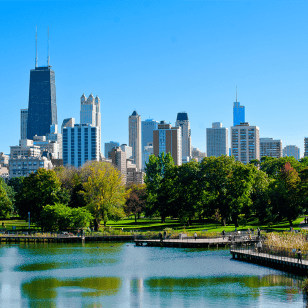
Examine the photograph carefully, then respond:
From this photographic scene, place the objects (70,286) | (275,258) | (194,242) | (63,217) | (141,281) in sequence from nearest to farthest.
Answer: (70,286)
(141,281)
(275,258)
(194,242)
(63,217)

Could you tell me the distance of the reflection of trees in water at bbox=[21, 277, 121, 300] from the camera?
3896 cm

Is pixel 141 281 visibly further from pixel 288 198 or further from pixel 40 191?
pixel 40 191

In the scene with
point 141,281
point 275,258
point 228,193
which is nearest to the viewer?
point 141,281

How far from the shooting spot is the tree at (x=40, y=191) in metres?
88.2

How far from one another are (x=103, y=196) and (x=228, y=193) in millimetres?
20704

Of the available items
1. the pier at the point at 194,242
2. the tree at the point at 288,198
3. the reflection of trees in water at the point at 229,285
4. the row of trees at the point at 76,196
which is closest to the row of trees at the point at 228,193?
the tree at the point at 288,198

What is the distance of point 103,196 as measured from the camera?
88.4 m

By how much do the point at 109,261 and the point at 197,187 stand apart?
115 ft

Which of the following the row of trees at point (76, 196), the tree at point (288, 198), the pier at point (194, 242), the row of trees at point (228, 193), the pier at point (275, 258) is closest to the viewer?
the pier at point (275, 258)

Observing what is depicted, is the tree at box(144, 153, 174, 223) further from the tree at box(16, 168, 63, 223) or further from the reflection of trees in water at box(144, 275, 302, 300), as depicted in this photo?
the reflection of trees in water at box(144, 275, 302, 300)

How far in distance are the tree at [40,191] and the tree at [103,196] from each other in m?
4.97

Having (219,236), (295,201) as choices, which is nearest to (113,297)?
(219,236)

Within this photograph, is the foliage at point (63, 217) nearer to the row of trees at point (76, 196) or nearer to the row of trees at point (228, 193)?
the row of trees at point (76, 196)

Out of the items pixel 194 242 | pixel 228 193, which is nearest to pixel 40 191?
pixel 228 193
